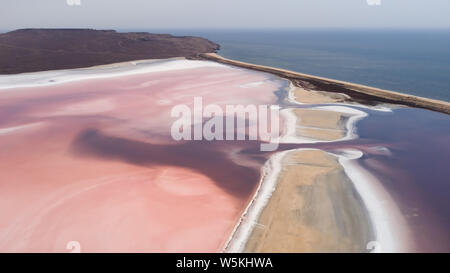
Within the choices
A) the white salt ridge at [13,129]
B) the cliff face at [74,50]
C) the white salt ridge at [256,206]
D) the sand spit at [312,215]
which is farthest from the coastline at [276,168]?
the cliff face at [74,50]

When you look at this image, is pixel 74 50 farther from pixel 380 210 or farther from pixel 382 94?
pixel 380 210

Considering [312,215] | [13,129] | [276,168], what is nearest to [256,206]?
[312,215]

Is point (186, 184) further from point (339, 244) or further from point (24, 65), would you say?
point (24, 65)

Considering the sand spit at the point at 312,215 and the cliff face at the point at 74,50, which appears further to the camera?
the cliff face at the point at 74,50

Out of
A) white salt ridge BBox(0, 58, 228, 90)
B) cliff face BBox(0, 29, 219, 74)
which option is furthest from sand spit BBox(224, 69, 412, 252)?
cliff face BBox(0, 29, 219, 74)

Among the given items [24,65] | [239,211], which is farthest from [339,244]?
[24,65]

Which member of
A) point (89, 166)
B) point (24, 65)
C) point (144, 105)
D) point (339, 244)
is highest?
point (24, 65)

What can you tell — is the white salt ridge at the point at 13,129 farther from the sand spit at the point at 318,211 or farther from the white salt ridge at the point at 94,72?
the sand spit at the point at 318,211
